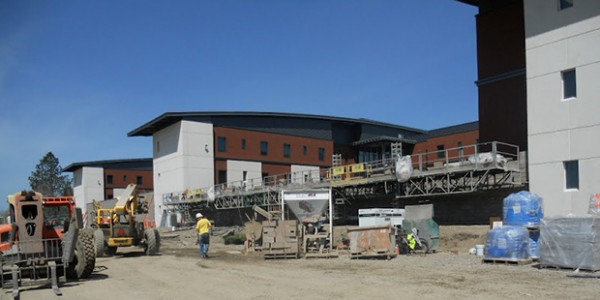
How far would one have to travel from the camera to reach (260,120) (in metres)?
57.4

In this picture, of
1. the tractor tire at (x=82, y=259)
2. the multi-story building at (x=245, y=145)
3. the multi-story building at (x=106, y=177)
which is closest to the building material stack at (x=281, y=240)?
the tractor tire at (x=82, y=259)

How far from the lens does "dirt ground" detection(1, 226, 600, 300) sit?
37.8ft

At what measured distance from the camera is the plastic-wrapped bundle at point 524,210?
18484 millimetres

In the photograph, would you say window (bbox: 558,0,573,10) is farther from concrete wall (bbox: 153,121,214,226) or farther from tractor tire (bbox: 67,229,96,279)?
concrete wall (bbox: 153,121,214,226)

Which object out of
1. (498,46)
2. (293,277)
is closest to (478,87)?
(498,46)

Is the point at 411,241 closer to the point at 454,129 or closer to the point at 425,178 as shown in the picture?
the point at 425,178

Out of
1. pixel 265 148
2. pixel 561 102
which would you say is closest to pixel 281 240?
pixel 561 102

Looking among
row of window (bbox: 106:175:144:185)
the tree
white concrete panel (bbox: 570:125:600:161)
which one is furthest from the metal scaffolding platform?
the tree

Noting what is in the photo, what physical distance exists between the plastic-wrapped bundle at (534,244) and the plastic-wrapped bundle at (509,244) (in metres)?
0.41

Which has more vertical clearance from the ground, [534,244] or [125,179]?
[125,179]

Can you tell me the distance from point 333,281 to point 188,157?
40.4 m

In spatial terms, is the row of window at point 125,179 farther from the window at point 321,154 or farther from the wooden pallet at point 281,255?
the wooden pallet at point 281,255

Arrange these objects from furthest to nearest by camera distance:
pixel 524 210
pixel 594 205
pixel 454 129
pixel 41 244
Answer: pixel 454 129 → pixel 524 210 → pixel 594 205 → pixel 41 244

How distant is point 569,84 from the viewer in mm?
22016
